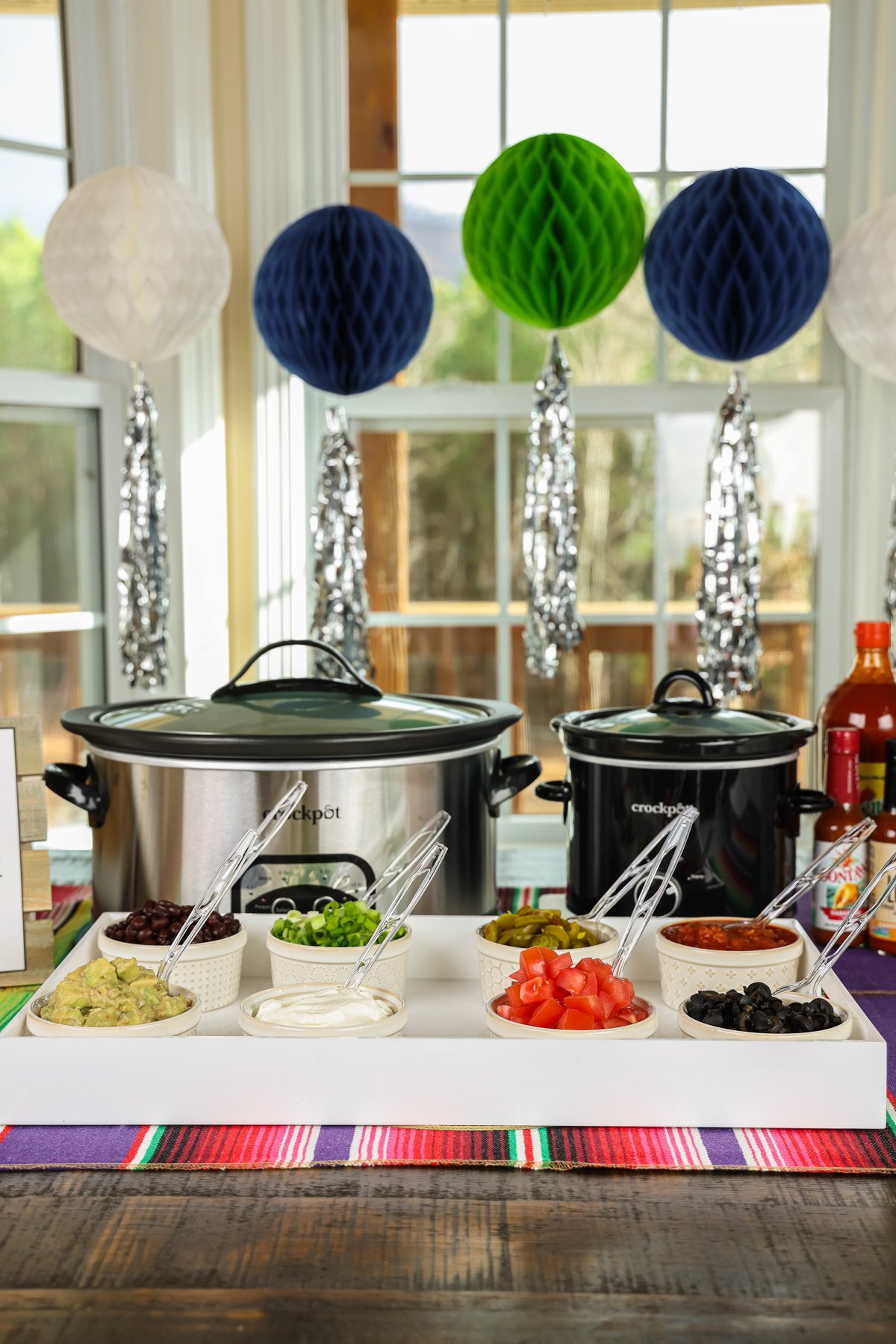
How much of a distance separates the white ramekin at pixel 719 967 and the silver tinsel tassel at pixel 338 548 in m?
0.88

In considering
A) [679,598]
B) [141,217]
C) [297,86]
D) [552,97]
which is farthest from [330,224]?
[679,598]

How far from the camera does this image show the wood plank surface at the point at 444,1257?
0.72 m

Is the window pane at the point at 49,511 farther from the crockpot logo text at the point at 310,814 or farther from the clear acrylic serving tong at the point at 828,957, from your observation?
the clear acrylic serving tong at the point at 828,957

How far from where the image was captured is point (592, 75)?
216 centimetres

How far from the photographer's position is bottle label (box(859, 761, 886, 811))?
1.47m

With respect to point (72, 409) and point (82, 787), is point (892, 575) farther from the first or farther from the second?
point (72, 409)

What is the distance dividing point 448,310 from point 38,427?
71cm

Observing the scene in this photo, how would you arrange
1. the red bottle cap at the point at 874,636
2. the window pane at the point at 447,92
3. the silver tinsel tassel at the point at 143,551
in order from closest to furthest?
1. the red bottle cap at the point at 874,636
2. the silver tinsel tassel at the point at 143,551
3. the window pane at the point at 447,92

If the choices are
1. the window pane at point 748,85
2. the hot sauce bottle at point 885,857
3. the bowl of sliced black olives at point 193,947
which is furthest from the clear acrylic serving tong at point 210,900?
the window pane at point 748,85

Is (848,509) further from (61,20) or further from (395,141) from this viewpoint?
(61,20)

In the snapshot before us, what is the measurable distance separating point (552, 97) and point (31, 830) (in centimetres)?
154

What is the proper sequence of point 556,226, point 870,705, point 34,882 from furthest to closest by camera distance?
point 556,226 → point 870,705 → point 34,882

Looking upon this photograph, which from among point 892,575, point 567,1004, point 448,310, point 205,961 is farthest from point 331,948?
point 448,310

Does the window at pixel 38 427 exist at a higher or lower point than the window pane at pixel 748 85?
Answer: lower
